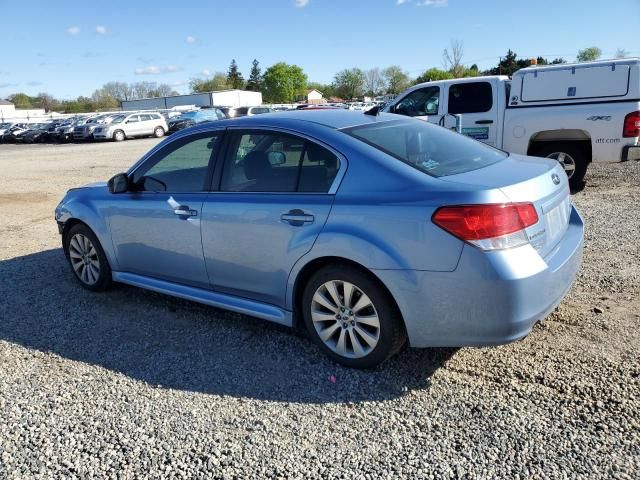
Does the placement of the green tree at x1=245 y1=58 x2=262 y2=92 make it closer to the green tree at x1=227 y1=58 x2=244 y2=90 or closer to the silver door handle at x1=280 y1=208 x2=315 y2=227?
the green tree at x1=227 y1=58 x2=244 y2=90

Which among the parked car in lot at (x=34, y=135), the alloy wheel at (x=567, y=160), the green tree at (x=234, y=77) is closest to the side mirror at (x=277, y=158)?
the alloy wheel at (x=567, y=160)

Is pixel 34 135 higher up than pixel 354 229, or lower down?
lower down

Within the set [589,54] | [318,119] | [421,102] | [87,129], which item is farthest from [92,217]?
[589,54]

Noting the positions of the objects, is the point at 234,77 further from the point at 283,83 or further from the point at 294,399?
the point at 294,399

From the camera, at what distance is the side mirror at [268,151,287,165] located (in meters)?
3.74

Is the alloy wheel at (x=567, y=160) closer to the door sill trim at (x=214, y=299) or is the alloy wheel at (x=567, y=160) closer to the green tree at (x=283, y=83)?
the door sill trim at (x=214, y=299)

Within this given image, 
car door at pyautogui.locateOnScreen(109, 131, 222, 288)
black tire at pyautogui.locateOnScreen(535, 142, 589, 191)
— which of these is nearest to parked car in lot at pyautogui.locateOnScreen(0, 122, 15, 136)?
black tire at pyautogui.locateOnScreen(535, 142, 589, 191)

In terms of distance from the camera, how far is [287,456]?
2699 mm

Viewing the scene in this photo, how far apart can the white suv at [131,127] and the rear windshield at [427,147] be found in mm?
32044

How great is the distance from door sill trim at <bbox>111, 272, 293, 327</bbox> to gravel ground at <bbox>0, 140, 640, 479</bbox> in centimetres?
25

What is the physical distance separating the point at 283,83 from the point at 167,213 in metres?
124

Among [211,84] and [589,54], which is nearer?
[589,54]

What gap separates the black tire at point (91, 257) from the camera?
4980 mm

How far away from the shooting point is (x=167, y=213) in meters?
4.25
